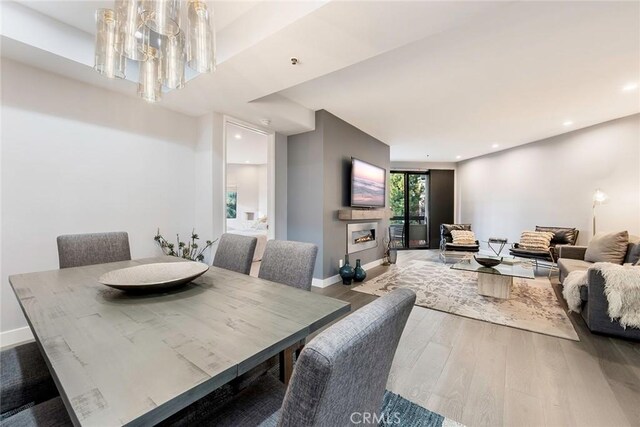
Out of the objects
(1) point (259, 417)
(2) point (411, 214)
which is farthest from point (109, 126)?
(2) point (411, 214)

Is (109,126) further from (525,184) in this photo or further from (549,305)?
(525,184)

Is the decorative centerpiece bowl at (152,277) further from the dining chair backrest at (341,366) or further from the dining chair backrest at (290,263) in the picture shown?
the dining chair backrest at (341,366)

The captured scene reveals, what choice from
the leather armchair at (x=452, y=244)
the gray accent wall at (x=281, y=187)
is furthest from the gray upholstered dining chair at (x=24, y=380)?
the leather armchair at (x=452, y=244)

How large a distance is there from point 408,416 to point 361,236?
3.28 meters

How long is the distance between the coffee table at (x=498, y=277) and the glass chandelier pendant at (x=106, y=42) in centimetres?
379

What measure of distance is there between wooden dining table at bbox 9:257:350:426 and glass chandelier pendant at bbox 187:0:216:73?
124 centimetres

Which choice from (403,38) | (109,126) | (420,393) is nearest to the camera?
(420,393)

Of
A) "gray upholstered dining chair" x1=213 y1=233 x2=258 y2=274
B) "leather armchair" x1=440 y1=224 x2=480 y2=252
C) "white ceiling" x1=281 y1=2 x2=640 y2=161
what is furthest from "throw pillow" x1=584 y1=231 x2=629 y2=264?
"gray upholstered dining chair" x1=213 y1=233 x2=258 y2=274

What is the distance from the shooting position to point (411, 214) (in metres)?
7.65

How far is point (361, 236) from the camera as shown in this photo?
4.60m

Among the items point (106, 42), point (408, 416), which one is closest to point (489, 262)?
point (408, 416)

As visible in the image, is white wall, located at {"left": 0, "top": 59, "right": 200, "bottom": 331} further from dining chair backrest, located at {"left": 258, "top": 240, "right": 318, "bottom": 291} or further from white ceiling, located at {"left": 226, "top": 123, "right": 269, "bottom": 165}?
dining chair backrest, located at {"left": 258, "top": 240, "right": 318, "bottom": 291}

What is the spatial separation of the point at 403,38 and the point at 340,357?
207 centimetres

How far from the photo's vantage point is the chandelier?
125cm
